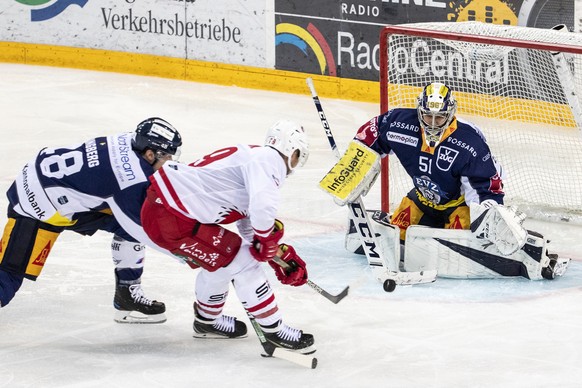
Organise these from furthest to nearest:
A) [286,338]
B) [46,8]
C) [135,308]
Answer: [46,8] → [135,308] → [286,338]

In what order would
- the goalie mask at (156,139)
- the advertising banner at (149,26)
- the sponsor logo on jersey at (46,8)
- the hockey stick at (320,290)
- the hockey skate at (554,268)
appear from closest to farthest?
the hockey stick at (320,290) → the goalie mask at (156,139) → the hockey skate at (554,268) → the advertising banner at (149,26) → the sponsor logo on jersey at (46,8)

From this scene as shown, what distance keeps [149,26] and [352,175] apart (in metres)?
4.65

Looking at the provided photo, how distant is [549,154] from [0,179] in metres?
3.15

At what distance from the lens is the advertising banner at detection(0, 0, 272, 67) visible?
9539mm

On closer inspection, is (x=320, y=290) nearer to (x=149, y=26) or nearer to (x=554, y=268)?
Result: (x=554, y=268)

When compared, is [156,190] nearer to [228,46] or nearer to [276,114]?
[276,114]

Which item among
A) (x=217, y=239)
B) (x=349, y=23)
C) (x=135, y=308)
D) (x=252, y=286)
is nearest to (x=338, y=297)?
(x=252, y=286)

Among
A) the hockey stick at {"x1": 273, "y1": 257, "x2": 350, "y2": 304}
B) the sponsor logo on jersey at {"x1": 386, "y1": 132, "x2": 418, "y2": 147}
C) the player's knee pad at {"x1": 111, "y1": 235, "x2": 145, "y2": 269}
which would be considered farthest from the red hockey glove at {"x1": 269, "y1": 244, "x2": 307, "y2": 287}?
the sponsor logo on jersey at {"x1": 386, "y1": 132, "x2": 418, "y2": 147}

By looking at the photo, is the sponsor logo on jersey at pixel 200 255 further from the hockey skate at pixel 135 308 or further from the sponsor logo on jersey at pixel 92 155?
the hockey skate at pixel 135 308

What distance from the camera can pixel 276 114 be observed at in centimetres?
881

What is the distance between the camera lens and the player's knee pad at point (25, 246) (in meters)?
4.68

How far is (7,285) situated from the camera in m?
4.70

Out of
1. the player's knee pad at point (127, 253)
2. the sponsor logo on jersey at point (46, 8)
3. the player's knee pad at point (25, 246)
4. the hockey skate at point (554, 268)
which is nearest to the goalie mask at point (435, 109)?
the hockey skate at point (554, 268)

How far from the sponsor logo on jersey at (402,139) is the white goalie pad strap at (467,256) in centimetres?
37
